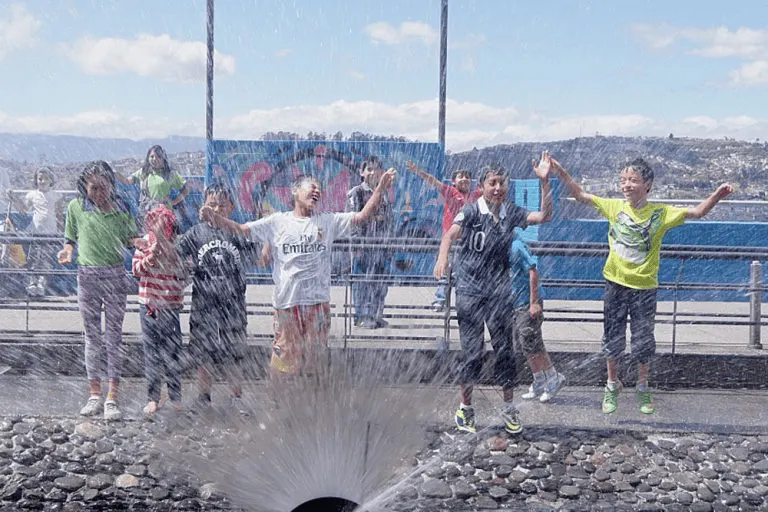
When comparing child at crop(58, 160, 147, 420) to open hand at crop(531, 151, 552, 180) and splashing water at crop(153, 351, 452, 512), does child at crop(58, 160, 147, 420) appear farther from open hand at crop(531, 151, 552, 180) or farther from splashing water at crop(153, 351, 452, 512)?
open hand at crop(531, 151, 552, 180)

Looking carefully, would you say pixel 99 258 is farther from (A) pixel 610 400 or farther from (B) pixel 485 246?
(A) pixel 610 400

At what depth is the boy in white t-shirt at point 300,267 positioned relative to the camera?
19.6 ft

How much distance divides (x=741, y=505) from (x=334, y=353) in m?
4.09

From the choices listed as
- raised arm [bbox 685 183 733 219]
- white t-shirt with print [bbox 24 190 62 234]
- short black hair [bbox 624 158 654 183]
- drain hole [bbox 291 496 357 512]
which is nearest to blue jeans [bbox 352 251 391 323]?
short black hair [bbox 624 158 654 183]

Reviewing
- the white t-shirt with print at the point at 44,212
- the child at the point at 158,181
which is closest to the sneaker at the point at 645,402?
the child at the point at 158,181

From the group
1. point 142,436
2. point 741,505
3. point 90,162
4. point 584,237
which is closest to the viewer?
point 741,505

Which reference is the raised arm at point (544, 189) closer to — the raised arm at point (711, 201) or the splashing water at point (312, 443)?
the raised arm at point (711, 201)

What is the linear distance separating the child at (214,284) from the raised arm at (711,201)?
3565 millimetres

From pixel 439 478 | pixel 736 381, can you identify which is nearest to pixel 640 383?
pixel 736 381

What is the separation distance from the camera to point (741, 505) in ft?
16.9

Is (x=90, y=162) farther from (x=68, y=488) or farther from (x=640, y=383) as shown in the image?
(x=640, y=383)

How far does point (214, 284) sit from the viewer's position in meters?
6.32

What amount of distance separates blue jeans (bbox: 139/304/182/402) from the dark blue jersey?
2371 millimetres

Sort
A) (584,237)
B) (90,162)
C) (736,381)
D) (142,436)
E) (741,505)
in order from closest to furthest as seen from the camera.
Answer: (741,505), (142,436), (90,162), (736,381), (584,237)
